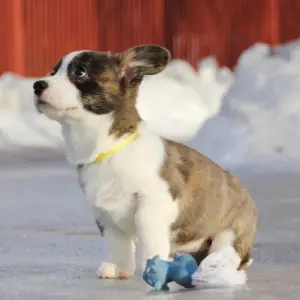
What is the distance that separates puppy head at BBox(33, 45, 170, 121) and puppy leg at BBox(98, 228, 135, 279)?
11.7 inches

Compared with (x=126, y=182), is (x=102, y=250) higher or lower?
lower

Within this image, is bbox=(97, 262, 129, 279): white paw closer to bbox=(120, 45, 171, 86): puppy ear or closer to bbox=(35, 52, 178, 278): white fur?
bbox=(35, 52, 178, 278): white fur

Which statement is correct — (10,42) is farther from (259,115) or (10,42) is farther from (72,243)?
(72,243)

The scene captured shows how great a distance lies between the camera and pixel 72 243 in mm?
2689

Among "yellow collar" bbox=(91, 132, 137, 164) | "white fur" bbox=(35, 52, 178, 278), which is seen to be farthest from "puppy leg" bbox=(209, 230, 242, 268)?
"yellow collar" bbox=(91, 132, 137, 164)

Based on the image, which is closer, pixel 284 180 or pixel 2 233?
pixel 2 233

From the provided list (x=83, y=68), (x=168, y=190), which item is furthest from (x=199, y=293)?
(x=83, y=68)

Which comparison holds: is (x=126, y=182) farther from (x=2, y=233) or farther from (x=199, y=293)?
(x=2, y=233)

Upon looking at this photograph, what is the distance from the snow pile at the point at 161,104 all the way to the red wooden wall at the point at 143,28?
10cm

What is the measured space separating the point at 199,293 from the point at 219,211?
273 mm

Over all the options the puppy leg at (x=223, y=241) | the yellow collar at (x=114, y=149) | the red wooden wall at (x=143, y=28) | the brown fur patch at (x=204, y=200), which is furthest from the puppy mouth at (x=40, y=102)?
the red wooden wall at (x=143, y=28)

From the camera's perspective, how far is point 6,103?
222 inches

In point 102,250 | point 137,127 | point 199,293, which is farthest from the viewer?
point 102,250

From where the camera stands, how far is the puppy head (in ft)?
6.34
